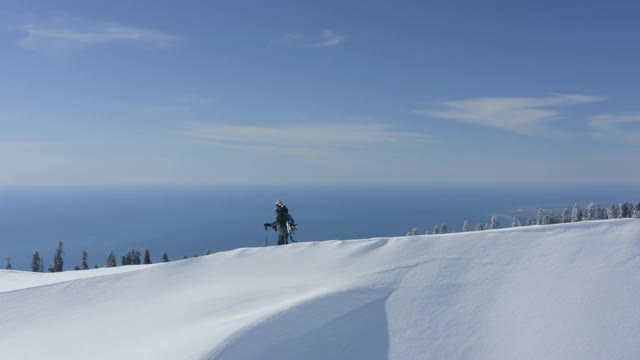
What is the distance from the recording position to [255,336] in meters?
6.54

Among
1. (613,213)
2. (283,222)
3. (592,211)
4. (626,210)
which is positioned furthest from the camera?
(626,210)

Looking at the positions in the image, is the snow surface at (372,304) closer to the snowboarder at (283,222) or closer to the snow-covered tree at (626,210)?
the snowboarder at (283,222)

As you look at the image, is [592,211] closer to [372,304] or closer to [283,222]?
[283,222]

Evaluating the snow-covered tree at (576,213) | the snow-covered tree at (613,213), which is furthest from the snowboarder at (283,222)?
the snow-covered tree at (613,213)

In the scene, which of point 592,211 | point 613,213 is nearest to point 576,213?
point 592,211

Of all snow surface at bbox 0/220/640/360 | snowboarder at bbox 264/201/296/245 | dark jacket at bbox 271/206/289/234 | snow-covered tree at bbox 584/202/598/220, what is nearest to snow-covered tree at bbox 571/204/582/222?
snow-covered tree at bbox 584/202/598/220

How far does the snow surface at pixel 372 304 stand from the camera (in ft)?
20.8

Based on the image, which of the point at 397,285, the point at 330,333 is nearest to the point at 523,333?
the point at 397,285

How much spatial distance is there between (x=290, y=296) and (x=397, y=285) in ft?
6.58

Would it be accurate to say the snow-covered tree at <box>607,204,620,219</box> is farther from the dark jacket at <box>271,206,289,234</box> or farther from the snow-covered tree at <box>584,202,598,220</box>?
the dark jacket at <box>271,206,289,234</box>

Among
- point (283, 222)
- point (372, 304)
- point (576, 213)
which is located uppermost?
point (283, 222)

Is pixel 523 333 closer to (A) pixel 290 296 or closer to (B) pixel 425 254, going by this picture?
(B) pixel 425 254

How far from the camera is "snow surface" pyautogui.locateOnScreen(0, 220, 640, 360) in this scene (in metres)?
6.35

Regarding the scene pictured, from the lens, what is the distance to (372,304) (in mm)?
7469
